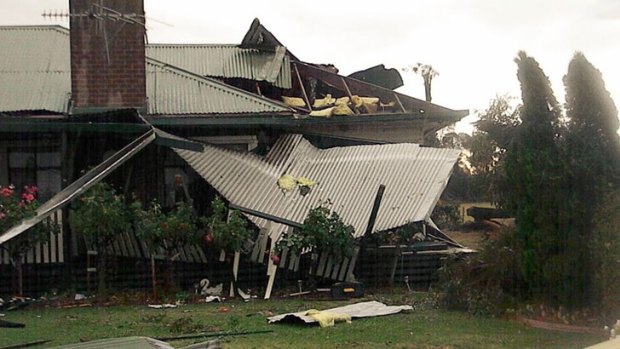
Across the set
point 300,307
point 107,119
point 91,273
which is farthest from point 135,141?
point 300,307

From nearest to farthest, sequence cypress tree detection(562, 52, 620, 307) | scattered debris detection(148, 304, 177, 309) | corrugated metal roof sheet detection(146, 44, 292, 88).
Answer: cypress tree detection(562, 52, 620, 307) < scattered debris detection(148, 304, 177, 309) < corrugated metal roof sheet detection(146, 44, 292, 88)

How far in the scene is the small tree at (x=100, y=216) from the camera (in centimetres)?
1342

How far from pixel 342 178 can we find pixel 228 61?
6334 mm

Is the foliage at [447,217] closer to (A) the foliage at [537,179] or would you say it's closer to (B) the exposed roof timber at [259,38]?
(B) the exposed roof timber at [259,38]

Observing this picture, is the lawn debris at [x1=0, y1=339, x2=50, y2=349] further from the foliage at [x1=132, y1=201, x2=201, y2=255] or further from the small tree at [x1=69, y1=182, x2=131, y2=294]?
the foliage at [x1=132, y1=201, x2=201, y2=255]

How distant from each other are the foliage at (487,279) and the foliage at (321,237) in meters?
2.16

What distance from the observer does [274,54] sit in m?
21.3

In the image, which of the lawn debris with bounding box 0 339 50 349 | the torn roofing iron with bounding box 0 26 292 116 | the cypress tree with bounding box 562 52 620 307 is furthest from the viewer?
the torn roofing iron with bounding box 0 26 292 116

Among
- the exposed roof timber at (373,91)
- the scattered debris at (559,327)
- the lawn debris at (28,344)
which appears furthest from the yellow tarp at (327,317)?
the exposed roof timber at (373,91)

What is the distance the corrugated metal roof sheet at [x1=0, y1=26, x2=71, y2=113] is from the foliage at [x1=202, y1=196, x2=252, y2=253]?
399cm

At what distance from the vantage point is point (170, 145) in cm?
1377

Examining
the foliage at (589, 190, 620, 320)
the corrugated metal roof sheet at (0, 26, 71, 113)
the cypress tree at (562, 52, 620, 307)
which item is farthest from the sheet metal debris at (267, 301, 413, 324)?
the corrugated metal roof sheet at (0, 26, 71, 113)

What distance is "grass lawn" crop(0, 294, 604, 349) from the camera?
9609 millimetres

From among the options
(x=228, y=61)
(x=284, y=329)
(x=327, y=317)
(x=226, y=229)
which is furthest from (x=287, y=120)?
Answer: (x=284, y=329)
